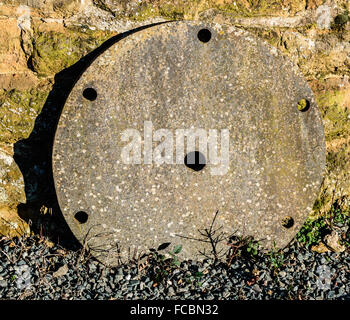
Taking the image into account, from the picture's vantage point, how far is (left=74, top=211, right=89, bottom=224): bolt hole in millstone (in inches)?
83.4

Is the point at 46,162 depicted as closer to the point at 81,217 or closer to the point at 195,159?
the point at 81,217

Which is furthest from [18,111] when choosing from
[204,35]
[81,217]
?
[204,35]

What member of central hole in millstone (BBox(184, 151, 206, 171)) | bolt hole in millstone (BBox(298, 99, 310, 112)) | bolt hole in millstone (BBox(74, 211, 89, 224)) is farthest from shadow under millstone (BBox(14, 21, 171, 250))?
bolt hole in millstone (BBox(298, 99, 310, 112))

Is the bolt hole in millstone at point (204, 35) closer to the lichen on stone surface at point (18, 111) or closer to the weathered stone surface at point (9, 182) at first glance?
the lichen on stone surface at point (18, 111)

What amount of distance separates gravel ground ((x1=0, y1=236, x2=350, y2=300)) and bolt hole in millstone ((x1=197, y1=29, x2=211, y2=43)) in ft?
4.18

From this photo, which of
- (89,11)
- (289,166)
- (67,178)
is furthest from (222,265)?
(89,11)

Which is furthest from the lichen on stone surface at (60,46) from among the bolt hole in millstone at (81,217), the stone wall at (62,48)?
the bolt hole in millstone at (81,217)

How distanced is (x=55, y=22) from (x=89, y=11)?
0.20m

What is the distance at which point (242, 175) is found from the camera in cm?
222

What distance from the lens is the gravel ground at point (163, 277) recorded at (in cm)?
198

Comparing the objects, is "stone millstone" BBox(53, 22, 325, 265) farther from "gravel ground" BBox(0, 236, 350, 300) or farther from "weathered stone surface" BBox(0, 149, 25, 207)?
"weathered stone surface" BBox(0, 149, 25, 207)

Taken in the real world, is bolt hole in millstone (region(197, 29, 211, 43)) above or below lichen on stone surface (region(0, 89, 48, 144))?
above

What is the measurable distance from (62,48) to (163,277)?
1400mm

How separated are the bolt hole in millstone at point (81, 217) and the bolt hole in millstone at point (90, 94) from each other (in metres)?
0.64
